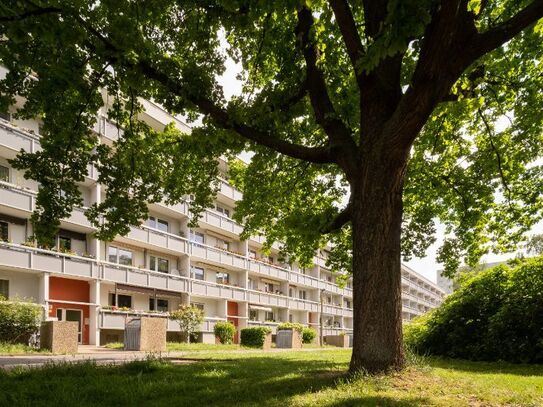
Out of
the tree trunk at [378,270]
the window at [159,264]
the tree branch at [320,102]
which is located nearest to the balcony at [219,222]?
the window at [159,264]

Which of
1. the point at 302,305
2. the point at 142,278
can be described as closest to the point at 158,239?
the point at 142,278

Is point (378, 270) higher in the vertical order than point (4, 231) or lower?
lower

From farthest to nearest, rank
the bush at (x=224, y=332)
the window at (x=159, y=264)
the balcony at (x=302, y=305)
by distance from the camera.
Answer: the balcony at (x=302, y=305) → the window at (x=159, y=264) → the bush at (x=224, y=332)

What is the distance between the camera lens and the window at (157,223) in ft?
115

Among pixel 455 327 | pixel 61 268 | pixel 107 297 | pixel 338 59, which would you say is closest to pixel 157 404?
pixel 338 59

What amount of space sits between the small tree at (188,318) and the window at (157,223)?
689cm

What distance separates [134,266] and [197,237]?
8562mm

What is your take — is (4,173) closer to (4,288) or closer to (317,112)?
(4,288)

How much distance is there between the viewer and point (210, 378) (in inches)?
349

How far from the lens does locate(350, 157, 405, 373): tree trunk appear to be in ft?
25.2

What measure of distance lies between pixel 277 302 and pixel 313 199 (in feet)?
111

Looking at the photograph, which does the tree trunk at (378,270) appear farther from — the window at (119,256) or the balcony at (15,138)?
the window at (119,256)

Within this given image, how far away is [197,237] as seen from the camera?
40.4m

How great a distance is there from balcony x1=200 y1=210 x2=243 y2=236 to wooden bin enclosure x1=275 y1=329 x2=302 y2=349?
12558mm
